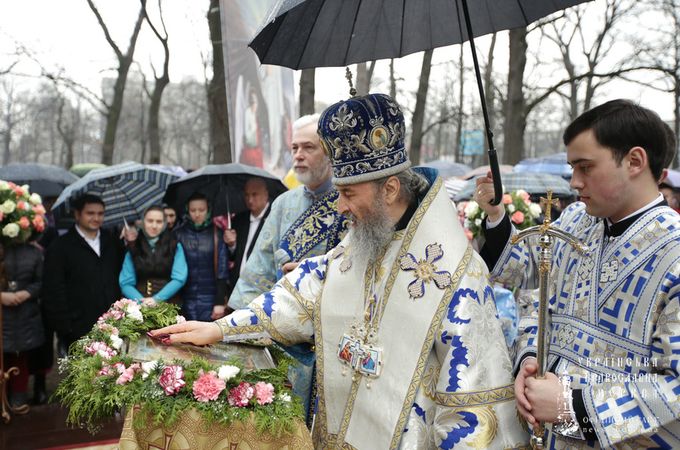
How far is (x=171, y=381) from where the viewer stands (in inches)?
87.0

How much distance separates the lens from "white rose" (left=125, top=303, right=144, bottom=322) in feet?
8.91

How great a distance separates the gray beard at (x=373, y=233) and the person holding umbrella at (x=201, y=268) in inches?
153

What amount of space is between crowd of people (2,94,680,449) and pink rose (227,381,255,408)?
491 millimetres

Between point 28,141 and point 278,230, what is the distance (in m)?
56.2

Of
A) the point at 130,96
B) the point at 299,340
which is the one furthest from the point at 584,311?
the point at 130,96

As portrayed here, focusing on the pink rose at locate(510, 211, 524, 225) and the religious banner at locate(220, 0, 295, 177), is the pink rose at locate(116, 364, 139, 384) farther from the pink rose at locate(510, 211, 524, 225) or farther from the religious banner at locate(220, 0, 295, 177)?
the religious banner at locate(220, 0, 295, 177)

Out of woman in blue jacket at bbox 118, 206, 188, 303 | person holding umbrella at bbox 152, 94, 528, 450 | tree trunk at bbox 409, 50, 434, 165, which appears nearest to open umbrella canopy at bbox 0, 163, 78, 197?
woman in blue jacket at bbox 118, 206, 188, 303

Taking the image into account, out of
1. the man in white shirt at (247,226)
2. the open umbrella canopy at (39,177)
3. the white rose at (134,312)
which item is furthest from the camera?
the open umbrella canopy at (39,177)

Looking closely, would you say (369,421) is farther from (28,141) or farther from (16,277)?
(28,141)

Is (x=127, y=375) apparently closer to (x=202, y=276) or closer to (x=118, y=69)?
(x=202, y=276)

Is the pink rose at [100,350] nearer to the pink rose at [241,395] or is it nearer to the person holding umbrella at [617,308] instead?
the pink rose at [241,395]

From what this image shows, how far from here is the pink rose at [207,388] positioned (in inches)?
86.4

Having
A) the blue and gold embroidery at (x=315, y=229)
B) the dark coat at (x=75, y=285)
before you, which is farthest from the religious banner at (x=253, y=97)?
the blue and gold embroidery at (x=315, y=229)

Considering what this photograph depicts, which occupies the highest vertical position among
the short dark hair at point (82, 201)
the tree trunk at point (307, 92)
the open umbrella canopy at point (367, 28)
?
the tree trunk at point (307, 92)
